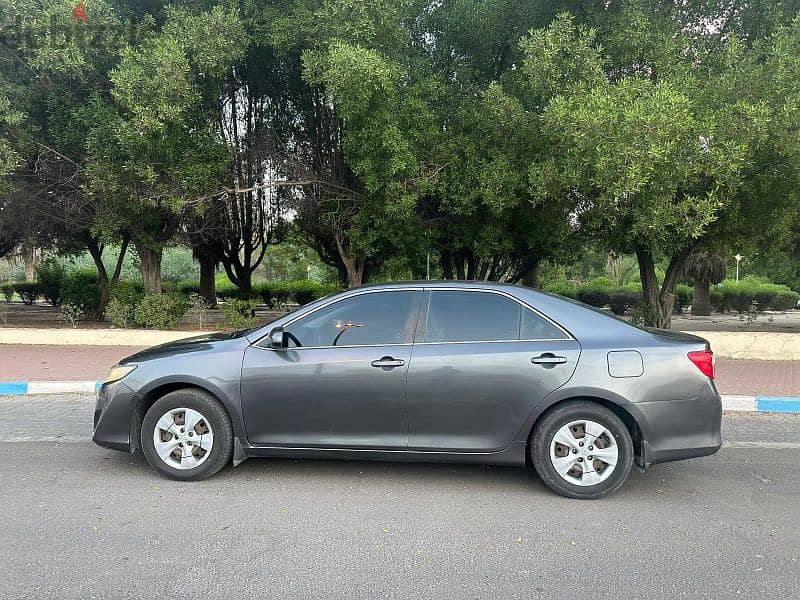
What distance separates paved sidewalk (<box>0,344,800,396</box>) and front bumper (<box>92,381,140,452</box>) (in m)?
4.24

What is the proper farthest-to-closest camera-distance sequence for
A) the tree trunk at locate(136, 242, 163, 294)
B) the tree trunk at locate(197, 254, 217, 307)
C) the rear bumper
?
the tree trunk at locate(197, 254, 217, 307) < the tree trunk at locate(136, 242, 163, 294) < the rear bumper

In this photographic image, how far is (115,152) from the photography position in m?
10.8

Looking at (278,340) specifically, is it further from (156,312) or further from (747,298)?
(747,298)

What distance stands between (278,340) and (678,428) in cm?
308

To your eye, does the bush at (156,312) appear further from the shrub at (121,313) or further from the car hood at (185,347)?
the car hood at (185,347)

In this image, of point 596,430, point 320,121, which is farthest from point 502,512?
point 320,121

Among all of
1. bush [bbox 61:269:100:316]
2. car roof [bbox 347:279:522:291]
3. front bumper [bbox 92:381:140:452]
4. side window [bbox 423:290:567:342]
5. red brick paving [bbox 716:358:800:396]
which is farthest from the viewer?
bush [bbox 61:269:100:316]

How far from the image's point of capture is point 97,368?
370 inches

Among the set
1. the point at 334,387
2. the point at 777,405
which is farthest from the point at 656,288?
the point at 334,387

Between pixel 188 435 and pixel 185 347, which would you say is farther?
→ pixel 185 347

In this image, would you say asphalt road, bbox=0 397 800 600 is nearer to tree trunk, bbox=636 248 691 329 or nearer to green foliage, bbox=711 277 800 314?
tree trunk, bbox=636 248 691 329

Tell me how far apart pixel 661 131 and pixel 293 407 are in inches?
247

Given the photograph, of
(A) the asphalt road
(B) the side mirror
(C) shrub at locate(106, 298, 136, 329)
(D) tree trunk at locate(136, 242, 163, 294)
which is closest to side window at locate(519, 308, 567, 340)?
(A) the asphalt road

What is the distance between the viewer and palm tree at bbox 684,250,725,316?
24005 millimetres
